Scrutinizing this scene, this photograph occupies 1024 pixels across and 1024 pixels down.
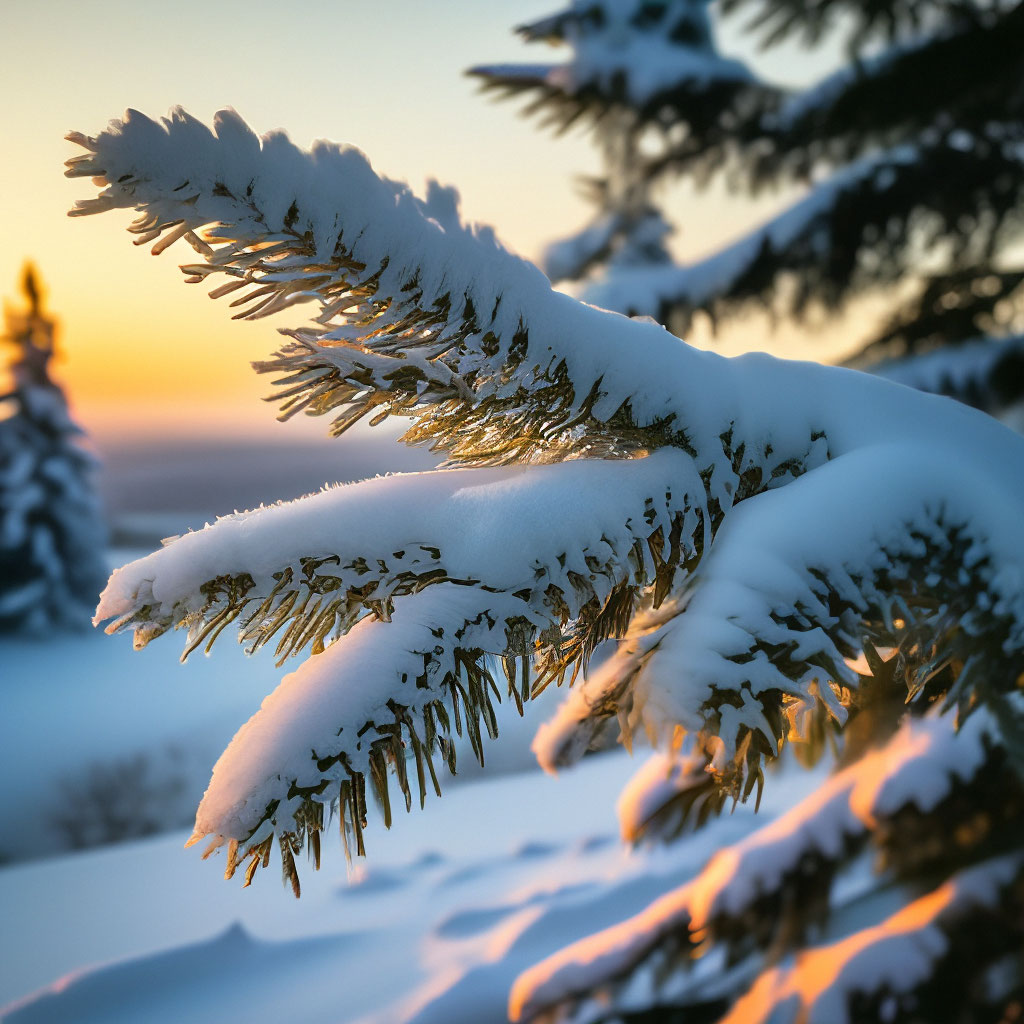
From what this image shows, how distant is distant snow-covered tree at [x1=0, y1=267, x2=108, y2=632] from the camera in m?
10.5

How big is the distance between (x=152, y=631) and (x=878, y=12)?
21.2 ft

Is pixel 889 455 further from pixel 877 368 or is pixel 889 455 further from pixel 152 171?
pixel 877 368

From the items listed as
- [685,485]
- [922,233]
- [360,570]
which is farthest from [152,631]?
[922,233]

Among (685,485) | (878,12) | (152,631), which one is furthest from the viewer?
(878,12)

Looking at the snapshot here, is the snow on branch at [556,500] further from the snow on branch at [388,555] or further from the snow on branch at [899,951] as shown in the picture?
the snow on branch at [899,951]

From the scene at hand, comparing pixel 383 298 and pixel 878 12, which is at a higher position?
pixel 878 12

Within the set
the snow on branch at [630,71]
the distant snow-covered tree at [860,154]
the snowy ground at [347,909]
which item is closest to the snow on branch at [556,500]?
the snowy ground at [347,909]

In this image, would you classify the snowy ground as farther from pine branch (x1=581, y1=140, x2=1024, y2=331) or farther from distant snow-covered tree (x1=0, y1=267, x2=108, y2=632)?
distant snow-covered tree (x1=0, y1=267, x2=108, y2=632)

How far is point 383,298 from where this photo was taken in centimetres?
74

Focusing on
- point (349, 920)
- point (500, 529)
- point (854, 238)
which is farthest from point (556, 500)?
point (854, 238)

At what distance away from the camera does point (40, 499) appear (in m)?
10.6

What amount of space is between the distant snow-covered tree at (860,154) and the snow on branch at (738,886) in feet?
12.3

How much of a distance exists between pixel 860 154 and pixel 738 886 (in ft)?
19.2

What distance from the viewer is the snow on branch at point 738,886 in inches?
74.0
